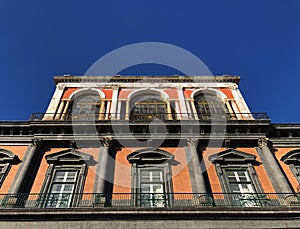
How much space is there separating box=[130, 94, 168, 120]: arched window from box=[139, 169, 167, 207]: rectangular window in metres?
4.09

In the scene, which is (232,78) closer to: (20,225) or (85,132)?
(85,132)

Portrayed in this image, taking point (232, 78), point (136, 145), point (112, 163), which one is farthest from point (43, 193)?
point (232, 78)

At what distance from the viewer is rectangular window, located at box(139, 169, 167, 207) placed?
11180 mm

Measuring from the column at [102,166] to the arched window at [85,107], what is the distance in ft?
9.93

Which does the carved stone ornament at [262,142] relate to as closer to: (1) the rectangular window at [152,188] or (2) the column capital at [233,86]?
(1) the rectangular window at [152,188]

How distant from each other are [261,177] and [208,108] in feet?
20.8

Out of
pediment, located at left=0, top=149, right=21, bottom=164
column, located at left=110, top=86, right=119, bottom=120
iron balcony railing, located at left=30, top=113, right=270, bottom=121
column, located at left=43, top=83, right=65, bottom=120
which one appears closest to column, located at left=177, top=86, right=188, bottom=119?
iron balcony railing, located at left=30, top=113, right=270, bottom=121

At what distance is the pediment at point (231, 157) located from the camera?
13.6 m

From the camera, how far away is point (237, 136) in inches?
579

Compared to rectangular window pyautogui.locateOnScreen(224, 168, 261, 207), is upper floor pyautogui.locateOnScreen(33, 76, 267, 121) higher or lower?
higher

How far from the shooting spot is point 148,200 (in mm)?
11242

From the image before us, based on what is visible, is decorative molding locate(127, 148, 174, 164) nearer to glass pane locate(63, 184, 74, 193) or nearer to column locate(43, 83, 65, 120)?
glass pane locate(63, 184, 74, 193)

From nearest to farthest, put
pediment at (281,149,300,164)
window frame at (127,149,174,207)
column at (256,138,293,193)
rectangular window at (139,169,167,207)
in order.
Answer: rectangular window at (139,169,167,207) → column at (256,138,293,193) → window frame at (127,149,174,207) → pediment at (281,149,300,164)

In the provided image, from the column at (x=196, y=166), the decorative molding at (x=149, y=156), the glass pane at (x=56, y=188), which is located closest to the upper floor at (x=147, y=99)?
the column at (x=196, y=166)
